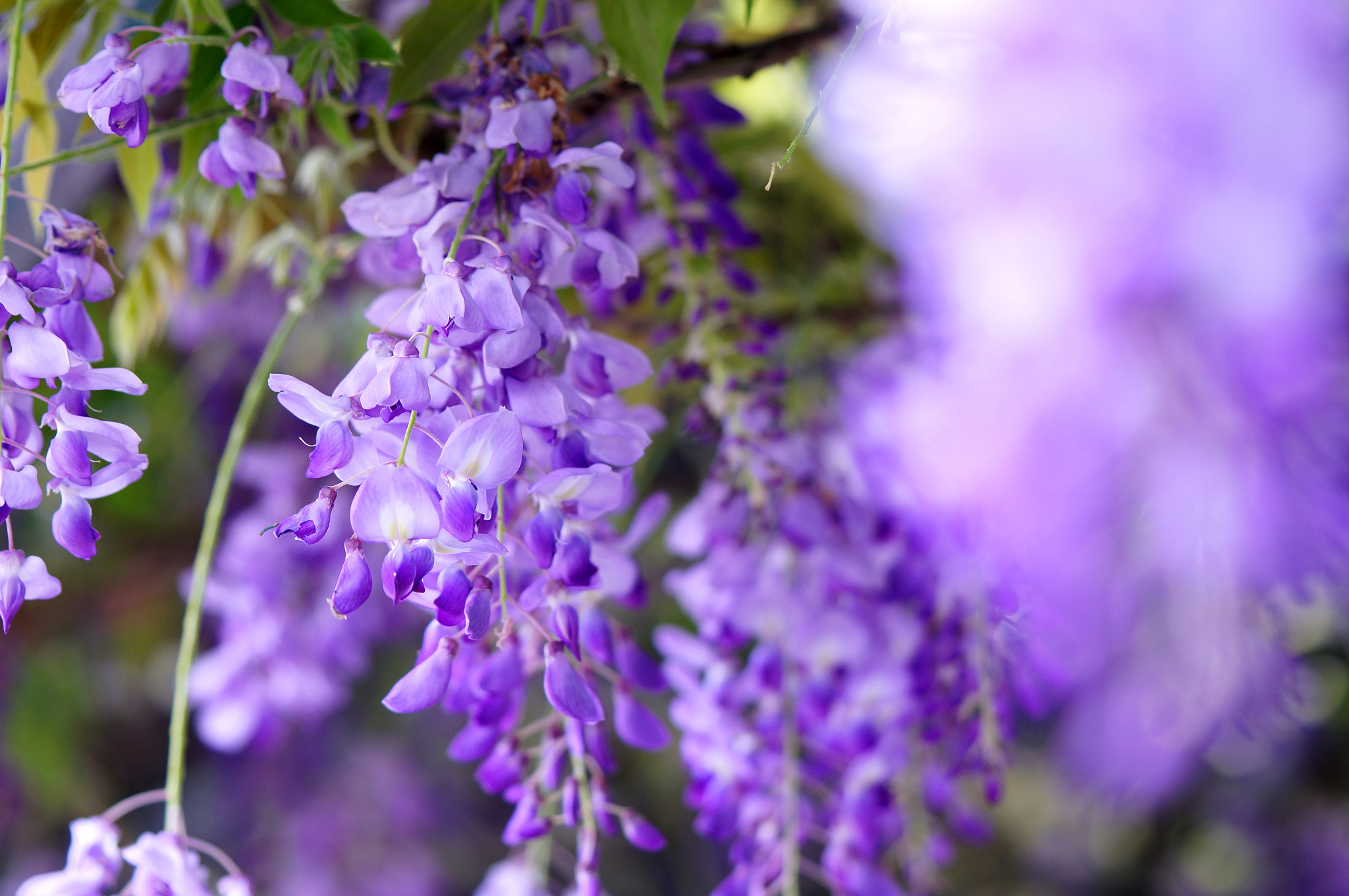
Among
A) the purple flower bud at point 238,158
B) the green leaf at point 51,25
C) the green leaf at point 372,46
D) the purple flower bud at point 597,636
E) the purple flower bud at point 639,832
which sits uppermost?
the green leaf at point 372,46

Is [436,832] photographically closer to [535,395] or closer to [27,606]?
[27,606]

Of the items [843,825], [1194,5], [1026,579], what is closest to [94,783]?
[843,825]

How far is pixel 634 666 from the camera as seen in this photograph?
333mm

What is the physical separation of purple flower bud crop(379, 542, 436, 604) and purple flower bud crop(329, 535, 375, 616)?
0.01m

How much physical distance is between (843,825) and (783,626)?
107mm

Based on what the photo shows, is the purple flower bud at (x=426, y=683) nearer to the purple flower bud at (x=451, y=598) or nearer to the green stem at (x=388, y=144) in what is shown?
the purple flower bud at (x=451, y=598)

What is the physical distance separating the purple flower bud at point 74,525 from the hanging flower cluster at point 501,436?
49 mm

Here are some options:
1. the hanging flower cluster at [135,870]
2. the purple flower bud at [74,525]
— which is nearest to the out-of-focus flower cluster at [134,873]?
the hanging flower cluster at [135,870]

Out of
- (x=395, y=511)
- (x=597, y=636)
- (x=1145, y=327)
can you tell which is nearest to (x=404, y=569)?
(x=395, y=511)

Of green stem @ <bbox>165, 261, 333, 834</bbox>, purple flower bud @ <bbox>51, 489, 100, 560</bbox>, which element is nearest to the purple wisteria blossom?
green stem @ <bbox>165, 261, 333, 834</bbox>

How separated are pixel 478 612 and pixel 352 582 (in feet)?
0.10

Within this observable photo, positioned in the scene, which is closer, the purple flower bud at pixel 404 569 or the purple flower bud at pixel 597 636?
the purple flower bud at pixel 404 569

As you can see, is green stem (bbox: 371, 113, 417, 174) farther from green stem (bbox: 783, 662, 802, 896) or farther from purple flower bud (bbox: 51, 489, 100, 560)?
green stem (bbox: 783, 662, 802, 896)

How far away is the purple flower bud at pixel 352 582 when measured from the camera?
214 mm
